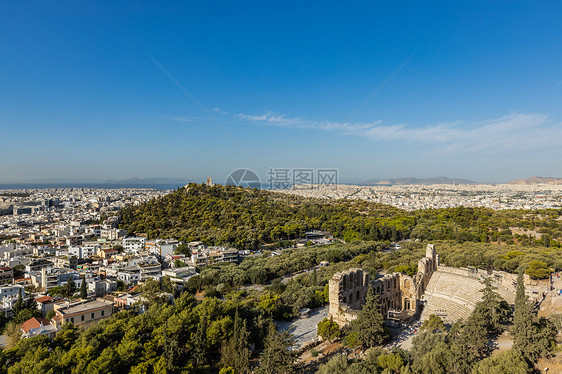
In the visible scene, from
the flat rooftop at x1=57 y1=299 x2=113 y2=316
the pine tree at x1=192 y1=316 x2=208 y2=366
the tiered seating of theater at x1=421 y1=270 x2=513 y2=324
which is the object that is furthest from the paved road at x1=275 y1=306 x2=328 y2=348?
the flat rooftop at x1=57 y1=299 x2=113 y2=316

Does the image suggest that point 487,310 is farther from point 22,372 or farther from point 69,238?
point 69,238

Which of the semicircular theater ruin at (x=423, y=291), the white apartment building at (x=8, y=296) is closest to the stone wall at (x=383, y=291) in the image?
the semicircular theater ruin at (x=423, y=291)

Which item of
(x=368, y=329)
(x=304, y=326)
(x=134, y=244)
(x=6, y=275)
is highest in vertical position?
(x=368, y=329)

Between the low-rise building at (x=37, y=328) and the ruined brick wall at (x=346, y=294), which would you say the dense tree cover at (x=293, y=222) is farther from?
the low-rise building at (x=37, y=328)

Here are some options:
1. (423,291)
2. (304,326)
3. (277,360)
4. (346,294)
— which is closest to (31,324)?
(304,326)

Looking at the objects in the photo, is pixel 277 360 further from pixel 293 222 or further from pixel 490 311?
pixel 293 222

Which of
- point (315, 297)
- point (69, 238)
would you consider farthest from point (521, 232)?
point (69, 238)
